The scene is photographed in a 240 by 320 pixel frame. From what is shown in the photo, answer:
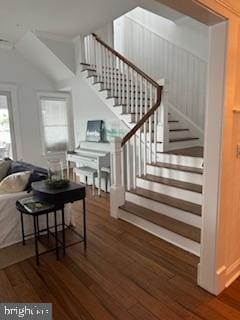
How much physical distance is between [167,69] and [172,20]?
0.91m

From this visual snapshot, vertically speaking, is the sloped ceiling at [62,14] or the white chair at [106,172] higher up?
the sloped ceiling at [62,14]

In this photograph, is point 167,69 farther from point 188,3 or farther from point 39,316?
point 39,316

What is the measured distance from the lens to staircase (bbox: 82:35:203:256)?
271 centimetres

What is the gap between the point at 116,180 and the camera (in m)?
3.25

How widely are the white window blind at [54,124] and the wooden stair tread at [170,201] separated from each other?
11.9ft

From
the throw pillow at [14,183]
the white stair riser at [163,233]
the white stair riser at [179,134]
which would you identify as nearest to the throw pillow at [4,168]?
the throw pillow at [14,183]

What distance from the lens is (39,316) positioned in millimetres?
1639

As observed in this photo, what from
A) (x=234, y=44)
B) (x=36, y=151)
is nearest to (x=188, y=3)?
(x=234, y=44)

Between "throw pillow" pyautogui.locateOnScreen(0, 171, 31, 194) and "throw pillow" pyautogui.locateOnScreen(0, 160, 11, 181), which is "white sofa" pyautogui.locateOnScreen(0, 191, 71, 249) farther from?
"throw pillow" pyautogui.locateOnScreen(0, 160, 11, 181)

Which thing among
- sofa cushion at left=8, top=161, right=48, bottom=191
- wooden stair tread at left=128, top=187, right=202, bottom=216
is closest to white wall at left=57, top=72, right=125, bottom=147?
wooden stair tread at left=128, top=187, right=202, bottom=216

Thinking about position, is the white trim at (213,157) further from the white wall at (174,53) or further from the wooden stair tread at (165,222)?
the white wall at (174,53)

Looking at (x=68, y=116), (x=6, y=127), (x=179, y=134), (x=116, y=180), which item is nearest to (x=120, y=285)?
(x=116, y=180)

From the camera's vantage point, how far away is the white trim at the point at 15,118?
17.6ft

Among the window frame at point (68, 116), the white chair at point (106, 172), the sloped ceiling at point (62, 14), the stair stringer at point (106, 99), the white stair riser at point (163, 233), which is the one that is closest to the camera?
the white stair riser at point (163, 233)
